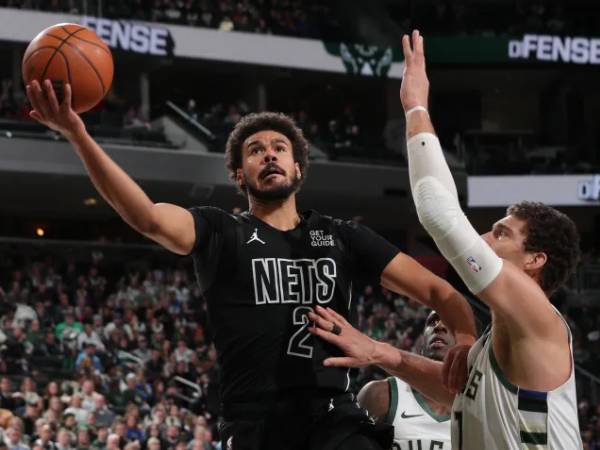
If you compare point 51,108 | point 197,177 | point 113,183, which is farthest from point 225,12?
point 51,108

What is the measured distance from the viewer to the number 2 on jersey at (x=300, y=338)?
4672 millimetres

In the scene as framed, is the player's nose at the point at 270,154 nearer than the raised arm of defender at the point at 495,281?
No

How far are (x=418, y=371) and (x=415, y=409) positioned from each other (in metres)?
1.36

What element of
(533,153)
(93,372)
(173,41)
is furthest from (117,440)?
(533,153)

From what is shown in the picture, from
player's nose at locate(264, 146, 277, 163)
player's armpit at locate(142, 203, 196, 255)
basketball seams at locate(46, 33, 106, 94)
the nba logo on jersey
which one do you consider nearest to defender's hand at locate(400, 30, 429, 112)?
the nba logo on jersey

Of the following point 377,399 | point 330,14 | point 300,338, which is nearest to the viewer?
point 300,338

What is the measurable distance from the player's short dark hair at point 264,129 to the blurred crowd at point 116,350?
7.17 meters

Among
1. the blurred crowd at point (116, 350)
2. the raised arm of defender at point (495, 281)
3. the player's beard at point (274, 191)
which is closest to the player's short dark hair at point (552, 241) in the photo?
the raised arm of defender at point (495, 281)

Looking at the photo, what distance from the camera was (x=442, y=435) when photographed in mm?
6098

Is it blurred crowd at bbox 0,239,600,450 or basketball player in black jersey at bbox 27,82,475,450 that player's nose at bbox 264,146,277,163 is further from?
blurred crowd at bbox 0,239,600,450

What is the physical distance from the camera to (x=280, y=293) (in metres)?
4.71

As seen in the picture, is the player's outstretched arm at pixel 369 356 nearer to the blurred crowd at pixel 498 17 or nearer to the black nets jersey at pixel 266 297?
the black nets jersey at pixel 266 297

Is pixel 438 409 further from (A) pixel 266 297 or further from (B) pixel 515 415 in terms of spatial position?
(B) pixel 515 415

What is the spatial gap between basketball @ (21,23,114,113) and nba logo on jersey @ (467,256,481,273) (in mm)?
1553
